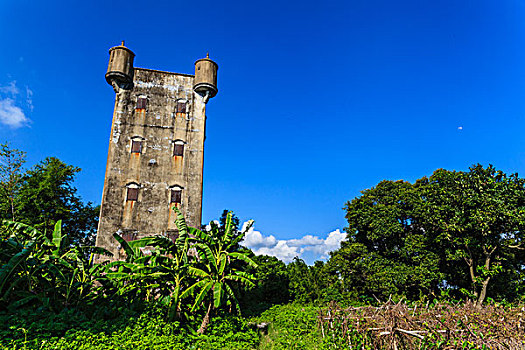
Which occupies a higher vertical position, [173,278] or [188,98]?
[188,98]

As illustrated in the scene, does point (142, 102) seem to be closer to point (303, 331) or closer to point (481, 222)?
point (303, 331)

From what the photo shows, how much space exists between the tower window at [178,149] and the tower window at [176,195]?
227 cm

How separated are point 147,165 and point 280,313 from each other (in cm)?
1159

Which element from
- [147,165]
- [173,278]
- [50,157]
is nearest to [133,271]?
[173,278]

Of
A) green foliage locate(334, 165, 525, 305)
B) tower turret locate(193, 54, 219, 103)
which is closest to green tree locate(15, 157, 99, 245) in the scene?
tower turret locate(193, 54, 219, 103)

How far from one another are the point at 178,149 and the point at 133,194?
3.85 m

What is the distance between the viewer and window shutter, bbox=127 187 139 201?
1884 cm

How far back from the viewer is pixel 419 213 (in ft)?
72.0

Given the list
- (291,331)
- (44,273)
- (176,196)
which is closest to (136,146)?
(176,196)

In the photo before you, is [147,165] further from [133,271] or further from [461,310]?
[461,310]

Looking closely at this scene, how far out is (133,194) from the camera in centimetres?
1892

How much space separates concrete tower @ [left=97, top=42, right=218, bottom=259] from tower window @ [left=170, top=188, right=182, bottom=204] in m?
0.06

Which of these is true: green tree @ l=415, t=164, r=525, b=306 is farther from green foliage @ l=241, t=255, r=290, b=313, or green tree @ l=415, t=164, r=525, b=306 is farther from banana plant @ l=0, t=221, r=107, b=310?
banana plant @ l=0, t=221, r=107, b=310

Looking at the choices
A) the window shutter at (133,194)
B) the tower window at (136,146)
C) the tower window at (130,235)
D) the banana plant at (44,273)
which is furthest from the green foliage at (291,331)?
the tower window at (136,146)
